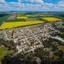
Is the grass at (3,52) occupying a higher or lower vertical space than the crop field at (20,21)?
higher

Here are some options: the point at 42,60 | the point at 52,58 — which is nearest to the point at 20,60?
the point at 42,60

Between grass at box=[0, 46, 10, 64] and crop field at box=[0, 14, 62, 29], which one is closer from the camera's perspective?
grass at box=[0, 46, 10, 64]

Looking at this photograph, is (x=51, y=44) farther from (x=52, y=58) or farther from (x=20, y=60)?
(x=20, y=60)

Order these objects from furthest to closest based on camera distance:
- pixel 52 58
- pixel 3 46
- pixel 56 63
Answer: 1. pixel 3 46
2. pixel 52 58
3. pixel 56 63

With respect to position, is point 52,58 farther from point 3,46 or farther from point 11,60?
point 3,46

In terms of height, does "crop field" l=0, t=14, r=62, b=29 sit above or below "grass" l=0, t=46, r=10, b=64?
below

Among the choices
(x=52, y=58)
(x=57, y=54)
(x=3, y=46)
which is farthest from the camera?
(x=3, y=46)

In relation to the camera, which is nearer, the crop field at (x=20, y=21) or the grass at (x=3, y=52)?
the grass at (x=3, y=52)

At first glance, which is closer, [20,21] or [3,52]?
[3,52]

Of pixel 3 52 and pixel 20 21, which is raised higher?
pixel 3 52

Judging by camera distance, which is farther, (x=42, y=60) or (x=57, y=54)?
(x=57, y=54)
